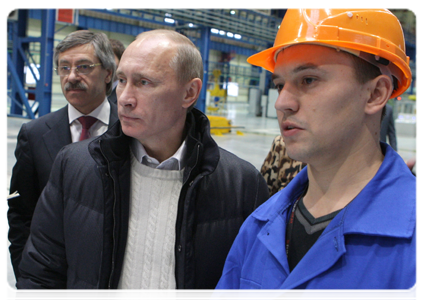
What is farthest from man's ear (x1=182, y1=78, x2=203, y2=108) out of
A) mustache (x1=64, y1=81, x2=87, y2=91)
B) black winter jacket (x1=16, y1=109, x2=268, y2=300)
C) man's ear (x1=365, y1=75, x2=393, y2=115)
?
mustache (x1=64, y1=81, x2=87, y2=91)

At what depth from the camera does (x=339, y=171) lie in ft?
3.84

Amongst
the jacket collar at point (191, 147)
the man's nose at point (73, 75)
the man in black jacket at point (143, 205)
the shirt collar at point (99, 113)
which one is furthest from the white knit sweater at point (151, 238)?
the man's nose at point (73, 75)

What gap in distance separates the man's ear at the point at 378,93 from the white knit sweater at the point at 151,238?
844 mm

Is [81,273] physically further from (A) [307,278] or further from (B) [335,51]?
(B) [335,51]

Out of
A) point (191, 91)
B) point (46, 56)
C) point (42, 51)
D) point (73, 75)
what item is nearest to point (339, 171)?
point (191, 91)

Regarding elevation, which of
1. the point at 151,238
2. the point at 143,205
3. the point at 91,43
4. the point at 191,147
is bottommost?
the point at 151,238

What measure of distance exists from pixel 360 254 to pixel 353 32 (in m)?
0.63

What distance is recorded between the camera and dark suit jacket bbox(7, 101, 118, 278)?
2186 millimetres

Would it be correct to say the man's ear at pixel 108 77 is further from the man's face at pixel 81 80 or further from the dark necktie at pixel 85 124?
the dark necktie at pixel 85 124

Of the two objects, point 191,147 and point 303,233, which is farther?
point 191,147

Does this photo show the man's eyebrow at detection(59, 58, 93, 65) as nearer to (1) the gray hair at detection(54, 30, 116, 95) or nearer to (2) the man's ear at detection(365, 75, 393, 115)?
(1) the gray hair at detection(54, 30, 116, 95)

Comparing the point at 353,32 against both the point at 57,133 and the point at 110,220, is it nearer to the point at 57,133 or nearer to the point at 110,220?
the point at 110,220

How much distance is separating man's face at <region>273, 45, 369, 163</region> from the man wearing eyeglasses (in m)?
1.55

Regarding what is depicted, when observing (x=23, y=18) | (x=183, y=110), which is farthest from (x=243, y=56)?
(x=183, y=110)
